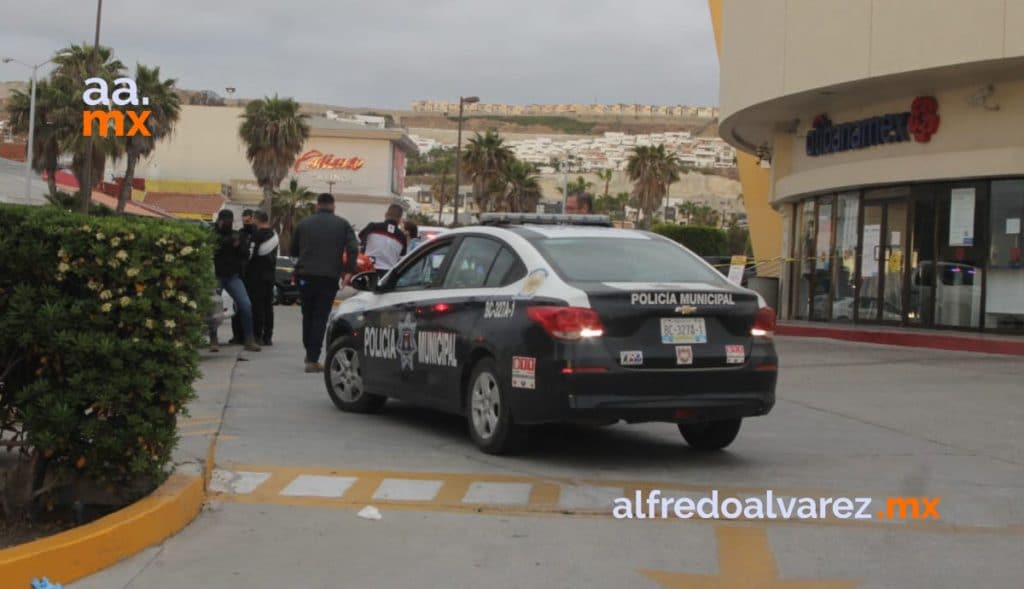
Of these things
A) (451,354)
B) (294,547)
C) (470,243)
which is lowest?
(294,547)

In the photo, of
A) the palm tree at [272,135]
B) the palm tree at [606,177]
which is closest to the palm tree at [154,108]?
the palm tree at [272,135]

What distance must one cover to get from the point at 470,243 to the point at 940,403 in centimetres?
551

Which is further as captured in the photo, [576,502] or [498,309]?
[498,309]

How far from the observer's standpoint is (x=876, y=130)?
73.7 feet

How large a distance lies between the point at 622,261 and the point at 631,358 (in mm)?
972

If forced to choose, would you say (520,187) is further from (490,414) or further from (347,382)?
(490,414)

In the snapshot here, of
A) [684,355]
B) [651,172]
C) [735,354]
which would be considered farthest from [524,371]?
[651,172]

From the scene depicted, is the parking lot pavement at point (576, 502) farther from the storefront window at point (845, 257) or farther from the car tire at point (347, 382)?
the storefront window at point (845, 257)

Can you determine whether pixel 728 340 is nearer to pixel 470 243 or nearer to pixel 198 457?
pixel 470 243

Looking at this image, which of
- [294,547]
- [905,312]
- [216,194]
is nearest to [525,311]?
[294,547]

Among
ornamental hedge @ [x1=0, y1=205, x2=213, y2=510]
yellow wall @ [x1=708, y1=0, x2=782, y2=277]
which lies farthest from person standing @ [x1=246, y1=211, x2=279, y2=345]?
yellow wall @ [x1=708, y1=0, x2=782, y2=277]

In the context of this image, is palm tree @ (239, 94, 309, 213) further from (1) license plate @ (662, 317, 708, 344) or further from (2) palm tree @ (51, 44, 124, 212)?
(1) license plate @ (662, 317, 708, 344)

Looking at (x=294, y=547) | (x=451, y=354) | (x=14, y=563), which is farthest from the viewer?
(x=451, y=354)

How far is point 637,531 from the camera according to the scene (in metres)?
6.38
